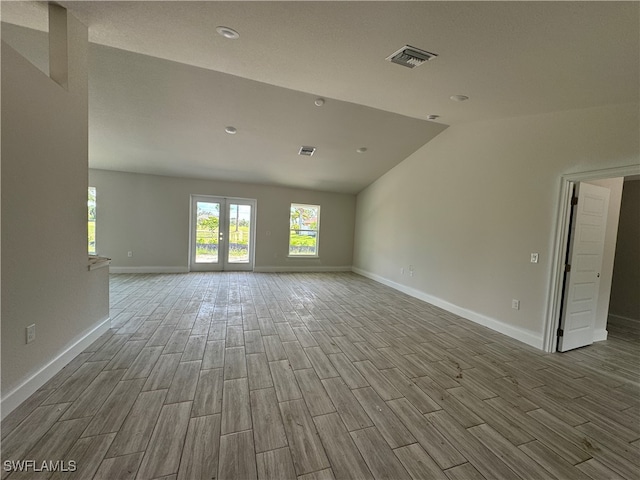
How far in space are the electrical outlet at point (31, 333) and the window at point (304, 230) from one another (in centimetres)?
591

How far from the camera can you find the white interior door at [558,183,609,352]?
3002 mm

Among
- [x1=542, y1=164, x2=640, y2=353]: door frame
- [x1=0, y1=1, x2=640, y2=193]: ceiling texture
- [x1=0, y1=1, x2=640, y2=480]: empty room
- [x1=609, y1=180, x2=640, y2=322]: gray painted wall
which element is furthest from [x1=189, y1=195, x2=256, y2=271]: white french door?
[x1=609, y1=180, x2=640, y2=322]: gray painted wall

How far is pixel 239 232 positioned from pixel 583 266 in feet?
22.2

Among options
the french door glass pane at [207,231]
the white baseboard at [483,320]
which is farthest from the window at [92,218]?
the white baseboard at [483,320]

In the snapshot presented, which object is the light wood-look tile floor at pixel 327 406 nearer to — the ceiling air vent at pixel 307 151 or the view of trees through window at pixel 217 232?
the ceiling air vent at pixel 307 151

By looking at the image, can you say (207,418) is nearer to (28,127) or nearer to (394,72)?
(28,127)

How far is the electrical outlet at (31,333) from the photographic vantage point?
1.87m

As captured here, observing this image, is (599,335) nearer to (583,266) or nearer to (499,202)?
(583,266)

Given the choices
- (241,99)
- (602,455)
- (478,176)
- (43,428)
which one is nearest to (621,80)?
(478,176)

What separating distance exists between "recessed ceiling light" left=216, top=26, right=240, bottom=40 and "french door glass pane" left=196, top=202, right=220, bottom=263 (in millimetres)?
5305

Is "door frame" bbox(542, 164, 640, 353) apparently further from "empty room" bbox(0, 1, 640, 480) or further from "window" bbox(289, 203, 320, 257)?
"window" bbox(289, 203, 320, 257)

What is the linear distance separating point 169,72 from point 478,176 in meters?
4.33

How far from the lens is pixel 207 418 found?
5.76 ft

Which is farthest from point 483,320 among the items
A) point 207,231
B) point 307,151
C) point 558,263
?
point 207,231
